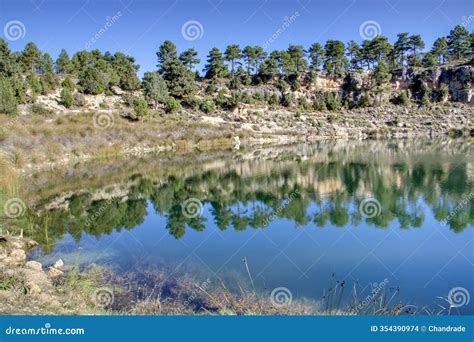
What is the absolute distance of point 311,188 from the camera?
17.5 m

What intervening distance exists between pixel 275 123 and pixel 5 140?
32.7 meters

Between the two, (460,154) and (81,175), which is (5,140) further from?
(460,154)

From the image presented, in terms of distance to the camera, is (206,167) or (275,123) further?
(275,123)

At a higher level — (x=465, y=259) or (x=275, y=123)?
(x=275, y=123)

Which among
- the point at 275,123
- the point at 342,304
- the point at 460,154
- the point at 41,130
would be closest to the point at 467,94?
the point at 275,123
